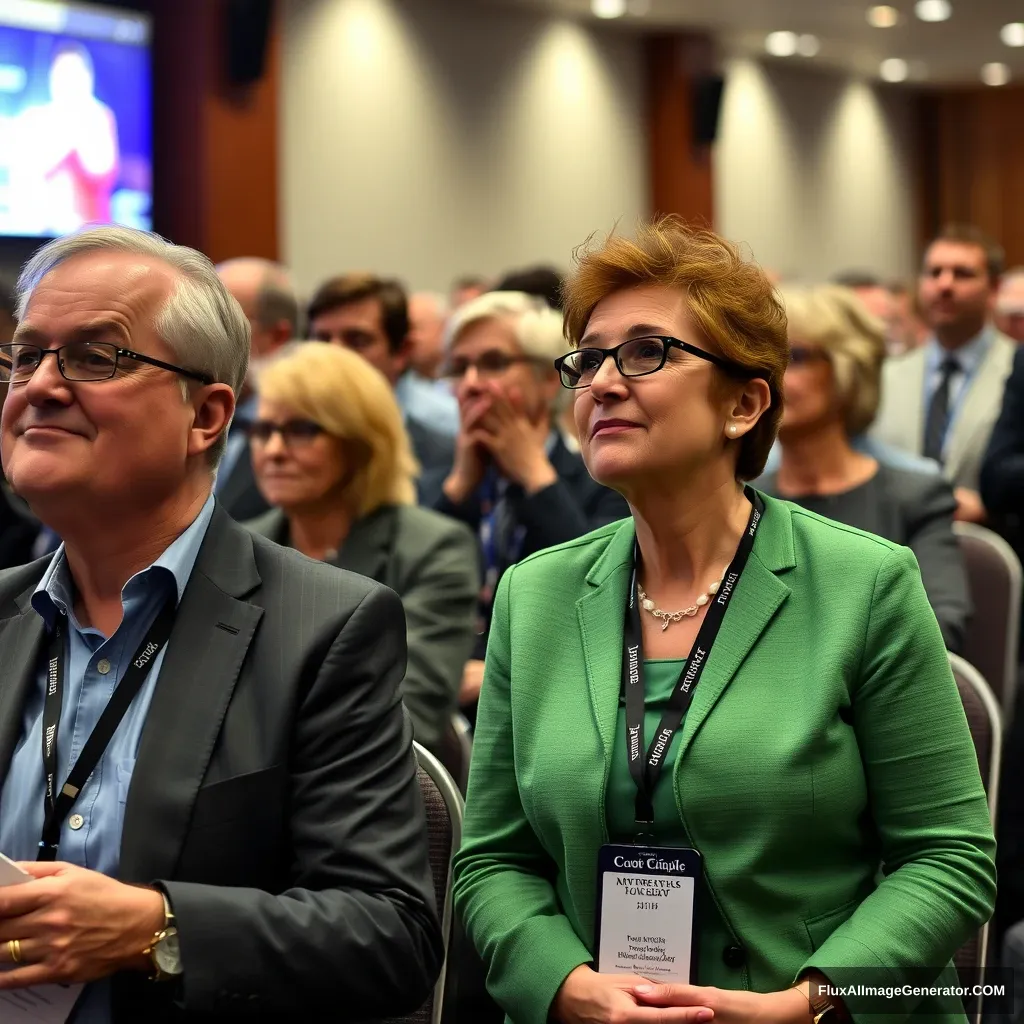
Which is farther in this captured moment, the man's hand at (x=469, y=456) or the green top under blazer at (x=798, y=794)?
the man's hand at (x=469, y=456)

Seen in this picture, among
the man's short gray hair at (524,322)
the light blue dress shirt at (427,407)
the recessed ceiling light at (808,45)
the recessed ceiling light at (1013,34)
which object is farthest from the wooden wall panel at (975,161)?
the man's short gray hair at (524,322)

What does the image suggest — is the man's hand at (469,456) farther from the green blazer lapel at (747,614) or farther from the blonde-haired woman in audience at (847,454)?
the green blazer lapel at (747,614)

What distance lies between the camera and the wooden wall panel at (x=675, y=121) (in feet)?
43.5

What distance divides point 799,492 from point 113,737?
2.16m

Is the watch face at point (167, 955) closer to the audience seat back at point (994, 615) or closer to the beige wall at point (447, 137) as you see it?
the audience seat back at point (994, 615)

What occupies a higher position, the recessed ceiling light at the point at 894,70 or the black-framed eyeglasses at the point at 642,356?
the recessed ceiling light at the point at 894,70

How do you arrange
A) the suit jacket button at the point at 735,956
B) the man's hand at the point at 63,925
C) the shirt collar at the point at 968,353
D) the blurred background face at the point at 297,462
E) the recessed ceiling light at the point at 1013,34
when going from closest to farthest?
the man's hand at the point at 63,925, the suit jacket button at the point at 735,956, the blurred background face at the point at 297,462, the shirt collar at the point at 968,353, the recessed ceiling light at the point at 1013,34

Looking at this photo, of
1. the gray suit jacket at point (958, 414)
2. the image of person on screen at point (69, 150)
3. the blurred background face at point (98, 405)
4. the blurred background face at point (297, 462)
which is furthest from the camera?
the image of person on screen at point (69, 150)

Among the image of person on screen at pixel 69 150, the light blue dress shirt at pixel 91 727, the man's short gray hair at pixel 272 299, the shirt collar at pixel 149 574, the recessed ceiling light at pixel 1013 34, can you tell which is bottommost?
the light blue dress shirt at pixel 91 727

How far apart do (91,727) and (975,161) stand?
18.1 meters

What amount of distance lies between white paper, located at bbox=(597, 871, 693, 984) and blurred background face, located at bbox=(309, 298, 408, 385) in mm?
3104

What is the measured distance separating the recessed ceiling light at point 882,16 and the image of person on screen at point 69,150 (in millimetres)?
7561

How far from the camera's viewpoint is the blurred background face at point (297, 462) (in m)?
3.21

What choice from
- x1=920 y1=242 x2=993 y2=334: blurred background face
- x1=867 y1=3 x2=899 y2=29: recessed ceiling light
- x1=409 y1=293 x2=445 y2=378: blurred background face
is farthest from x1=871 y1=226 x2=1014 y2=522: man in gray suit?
x1=867 y1=3 x2=899 y2=29: recessed ceiling light
